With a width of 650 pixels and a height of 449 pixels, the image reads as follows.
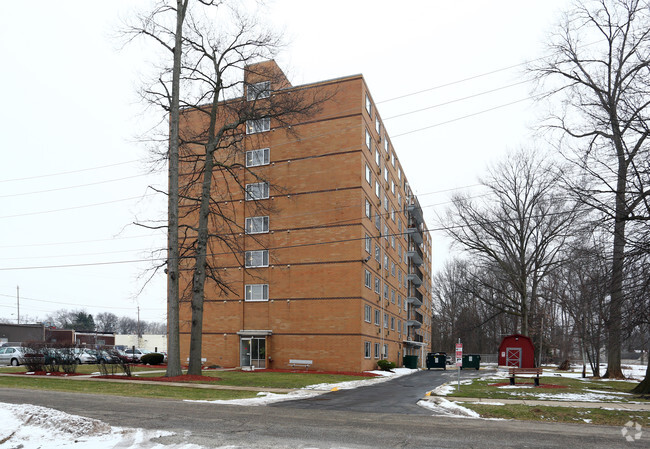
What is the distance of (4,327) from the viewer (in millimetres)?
71438

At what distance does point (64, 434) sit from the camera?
9.25 metres

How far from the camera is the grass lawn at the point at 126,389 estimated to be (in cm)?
1781

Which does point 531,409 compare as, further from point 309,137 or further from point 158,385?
point 309,137

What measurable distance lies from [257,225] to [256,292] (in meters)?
5.08

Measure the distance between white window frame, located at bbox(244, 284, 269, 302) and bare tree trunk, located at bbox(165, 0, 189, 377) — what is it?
12911 millimetres

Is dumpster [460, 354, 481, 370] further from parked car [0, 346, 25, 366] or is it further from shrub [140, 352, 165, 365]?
parked car [0, 346, 25, 366]

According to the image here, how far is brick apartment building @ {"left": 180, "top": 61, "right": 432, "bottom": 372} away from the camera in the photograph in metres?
36.3

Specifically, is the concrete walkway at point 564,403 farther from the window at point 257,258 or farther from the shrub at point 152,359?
the shrub at point 152,359

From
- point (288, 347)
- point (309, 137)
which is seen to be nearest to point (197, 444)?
point (288, 347)

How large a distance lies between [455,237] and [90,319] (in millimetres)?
108978

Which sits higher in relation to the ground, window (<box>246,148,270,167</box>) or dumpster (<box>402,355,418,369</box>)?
window (<box>246,148,270,167</box>)

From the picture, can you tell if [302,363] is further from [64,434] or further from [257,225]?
[64,434]

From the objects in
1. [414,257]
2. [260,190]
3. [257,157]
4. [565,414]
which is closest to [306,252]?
[260,190]

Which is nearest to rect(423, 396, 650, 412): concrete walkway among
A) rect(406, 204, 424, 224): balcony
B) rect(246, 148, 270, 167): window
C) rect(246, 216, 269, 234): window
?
rect(246, 216, 269, 234): window
